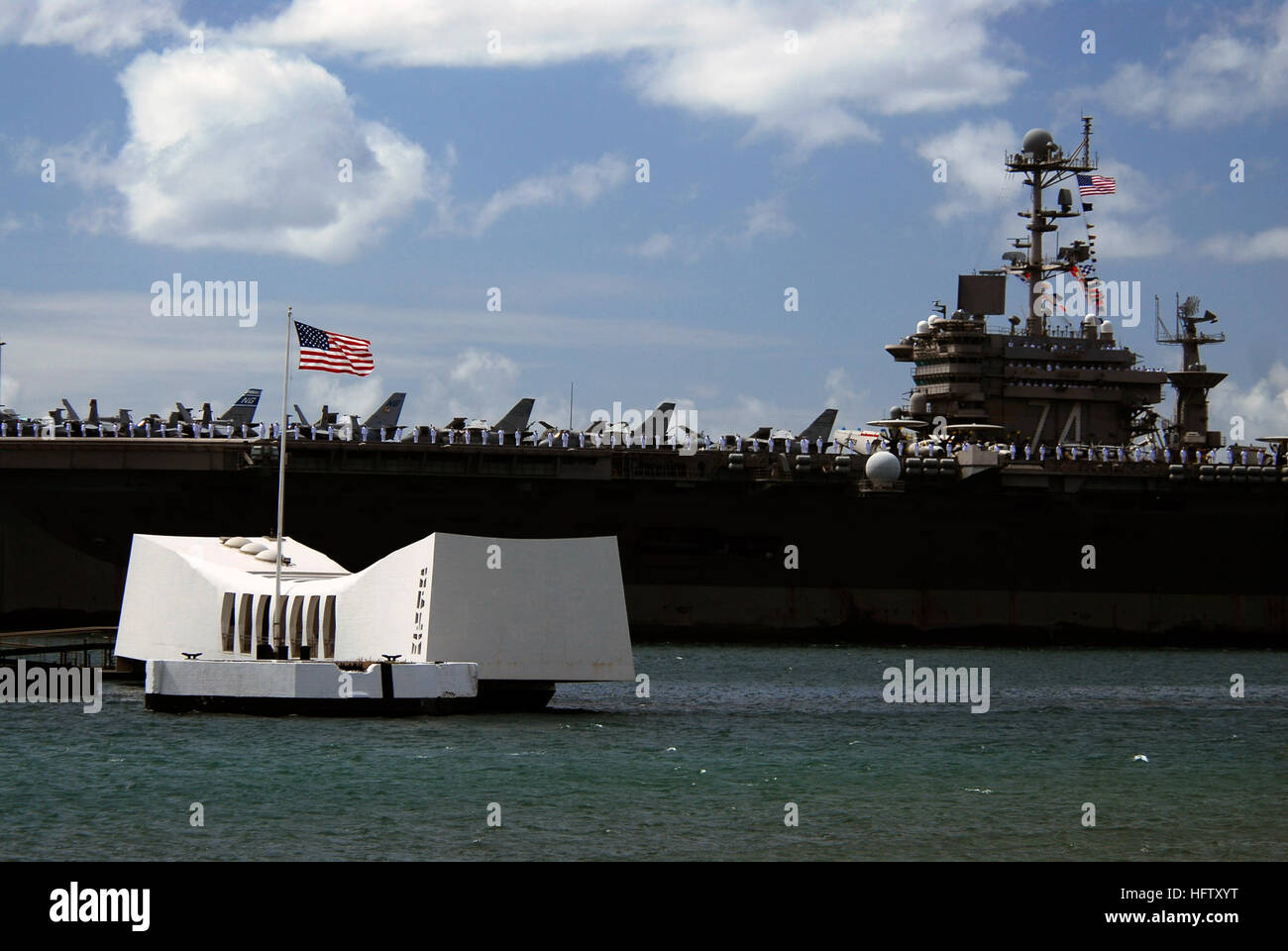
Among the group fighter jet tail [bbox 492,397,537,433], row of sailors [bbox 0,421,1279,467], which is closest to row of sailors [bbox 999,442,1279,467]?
row of sailors [bbox 0,421,1279,467]

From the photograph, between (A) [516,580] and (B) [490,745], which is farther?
(A) [516,580]

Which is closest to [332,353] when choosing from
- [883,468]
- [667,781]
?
[667,781]

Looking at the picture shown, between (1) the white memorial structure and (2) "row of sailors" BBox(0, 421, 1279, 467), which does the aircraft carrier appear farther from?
(1) the white memorial structure

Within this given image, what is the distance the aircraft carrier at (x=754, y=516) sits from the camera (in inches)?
1742

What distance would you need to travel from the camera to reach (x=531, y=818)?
18.8m

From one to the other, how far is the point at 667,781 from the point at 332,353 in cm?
1155

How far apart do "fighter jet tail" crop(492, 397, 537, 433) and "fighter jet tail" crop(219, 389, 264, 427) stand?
7.99m

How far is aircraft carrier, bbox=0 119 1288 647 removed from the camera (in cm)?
4425

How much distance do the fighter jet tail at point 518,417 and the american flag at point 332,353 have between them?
827 inches

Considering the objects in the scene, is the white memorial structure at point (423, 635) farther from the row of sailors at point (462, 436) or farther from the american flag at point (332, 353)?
the row of sailors at point (462, 436)

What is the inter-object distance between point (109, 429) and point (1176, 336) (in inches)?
1443
